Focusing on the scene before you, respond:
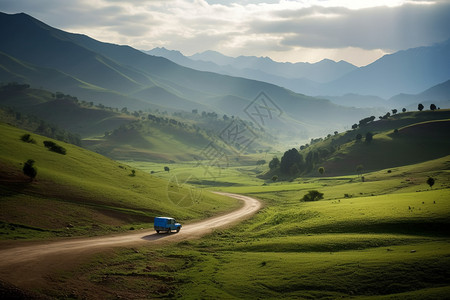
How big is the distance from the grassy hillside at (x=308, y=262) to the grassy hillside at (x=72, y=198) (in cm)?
1449

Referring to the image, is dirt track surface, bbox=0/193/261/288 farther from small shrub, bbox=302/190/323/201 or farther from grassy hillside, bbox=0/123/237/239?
small shrub, bbox=302/190/323/201

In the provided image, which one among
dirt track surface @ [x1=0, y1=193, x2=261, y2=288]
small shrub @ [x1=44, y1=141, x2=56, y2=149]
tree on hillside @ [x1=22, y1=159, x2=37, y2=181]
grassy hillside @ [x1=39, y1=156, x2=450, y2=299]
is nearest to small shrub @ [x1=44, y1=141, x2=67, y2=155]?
small shrub @ [x1=44, y1=141, x2=56, y2=149]

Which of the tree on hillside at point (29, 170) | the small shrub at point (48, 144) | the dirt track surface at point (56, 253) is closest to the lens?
the dirt track surface at point (56, 253)

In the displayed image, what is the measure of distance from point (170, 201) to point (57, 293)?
48750 millimetres

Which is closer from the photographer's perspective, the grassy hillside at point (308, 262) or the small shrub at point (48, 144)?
the grassy hillside at point (308, 262)

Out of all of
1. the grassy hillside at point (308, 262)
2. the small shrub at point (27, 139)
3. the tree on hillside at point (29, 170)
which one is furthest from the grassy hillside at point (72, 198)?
the grassy hillside at point (308, 262)

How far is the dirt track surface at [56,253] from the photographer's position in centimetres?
3269

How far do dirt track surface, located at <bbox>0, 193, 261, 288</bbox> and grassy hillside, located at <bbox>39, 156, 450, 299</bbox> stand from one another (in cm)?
254

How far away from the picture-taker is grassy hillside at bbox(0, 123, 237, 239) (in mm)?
49531

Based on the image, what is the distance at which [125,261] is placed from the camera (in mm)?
41188

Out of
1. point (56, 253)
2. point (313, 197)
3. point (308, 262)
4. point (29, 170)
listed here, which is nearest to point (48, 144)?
point (29, 170)

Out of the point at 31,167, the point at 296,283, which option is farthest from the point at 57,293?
the point at 31,167

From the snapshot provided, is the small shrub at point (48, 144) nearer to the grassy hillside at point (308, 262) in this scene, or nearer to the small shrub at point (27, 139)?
the small shrub at point (27, 139)

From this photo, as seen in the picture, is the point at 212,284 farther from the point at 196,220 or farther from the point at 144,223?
the point at 196,220
